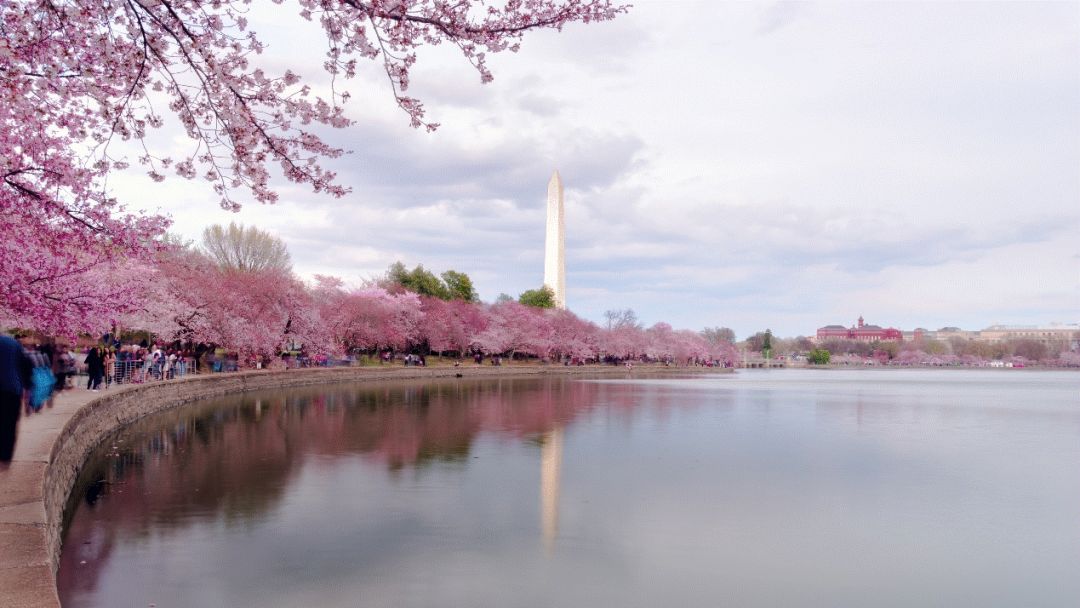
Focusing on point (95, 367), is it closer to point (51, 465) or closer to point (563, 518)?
point (51, 465)

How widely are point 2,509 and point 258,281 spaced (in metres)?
35.0

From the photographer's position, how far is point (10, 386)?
8.71 m

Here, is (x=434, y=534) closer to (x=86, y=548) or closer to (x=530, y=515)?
(x=530, y=515)

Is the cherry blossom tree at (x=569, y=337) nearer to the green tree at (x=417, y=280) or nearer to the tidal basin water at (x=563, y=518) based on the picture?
the green tree at (x=417, y=280)

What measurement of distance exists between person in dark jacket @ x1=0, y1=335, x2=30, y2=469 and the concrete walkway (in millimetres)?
221

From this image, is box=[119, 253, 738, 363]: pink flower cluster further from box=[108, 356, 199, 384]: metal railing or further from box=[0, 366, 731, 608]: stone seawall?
box=[0, 366, 731, 608]: stone seawall

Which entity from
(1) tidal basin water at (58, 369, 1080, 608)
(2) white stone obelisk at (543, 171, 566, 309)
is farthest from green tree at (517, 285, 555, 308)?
(1) tidal basin water at (58, 369, 1080, 608)

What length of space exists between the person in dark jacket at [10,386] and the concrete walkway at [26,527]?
0.22 m

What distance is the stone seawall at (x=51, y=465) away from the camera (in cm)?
551

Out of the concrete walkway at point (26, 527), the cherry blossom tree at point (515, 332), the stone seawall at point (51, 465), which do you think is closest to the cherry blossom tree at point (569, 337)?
the cherry blossom tree at point (515, 332)

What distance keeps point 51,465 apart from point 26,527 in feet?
11.2

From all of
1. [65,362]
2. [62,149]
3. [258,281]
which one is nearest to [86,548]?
[62,149]

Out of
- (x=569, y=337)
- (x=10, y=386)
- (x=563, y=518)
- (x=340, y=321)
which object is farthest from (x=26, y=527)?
(x=569, y=337)

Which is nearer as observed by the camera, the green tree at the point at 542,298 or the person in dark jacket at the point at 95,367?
the person in dark jacket at the point at 95,367
